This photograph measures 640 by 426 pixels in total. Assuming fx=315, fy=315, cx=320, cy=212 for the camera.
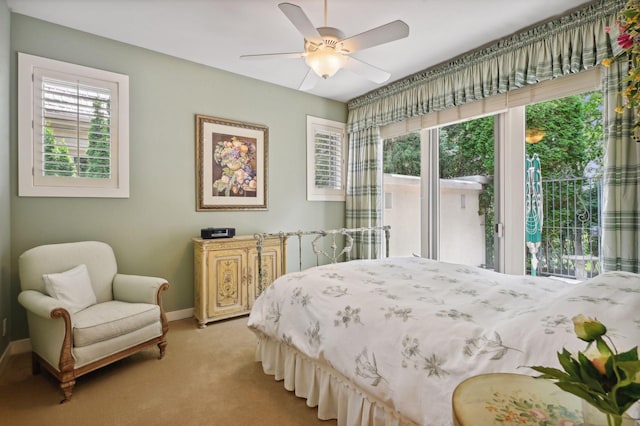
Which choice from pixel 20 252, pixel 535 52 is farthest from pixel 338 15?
pixel 20 252

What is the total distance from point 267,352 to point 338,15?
107 inches

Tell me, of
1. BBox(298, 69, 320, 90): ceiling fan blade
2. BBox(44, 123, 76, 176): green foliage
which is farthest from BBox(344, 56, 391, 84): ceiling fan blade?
BBox(44, 123, 76, 176): green foliage

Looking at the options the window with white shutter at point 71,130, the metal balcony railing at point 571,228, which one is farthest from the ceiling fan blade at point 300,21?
the metal balcony railing at point 571,228

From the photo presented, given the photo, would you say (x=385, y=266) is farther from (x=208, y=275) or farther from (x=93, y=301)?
(x=93, y=301)

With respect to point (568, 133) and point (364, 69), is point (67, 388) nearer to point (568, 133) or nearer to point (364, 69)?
point (364, 69)

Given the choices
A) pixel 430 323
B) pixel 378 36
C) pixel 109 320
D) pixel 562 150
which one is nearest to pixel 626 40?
pixel 430 323

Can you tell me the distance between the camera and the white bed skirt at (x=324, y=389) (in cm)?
140

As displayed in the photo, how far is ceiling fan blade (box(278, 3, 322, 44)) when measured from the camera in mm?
1876

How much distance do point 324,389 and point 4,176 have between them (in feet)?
9.32

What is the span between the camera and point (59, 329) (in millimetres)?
1977

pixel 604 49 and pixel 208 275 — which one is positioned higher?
pixel 604 49

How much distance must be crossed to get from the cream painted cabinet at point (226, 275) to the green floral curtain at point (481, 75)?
1726 mm

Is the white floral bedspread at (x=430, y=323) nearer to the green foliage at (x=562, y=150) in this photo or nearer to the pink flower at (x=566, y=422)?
the pink flower at (x=566, y=422)

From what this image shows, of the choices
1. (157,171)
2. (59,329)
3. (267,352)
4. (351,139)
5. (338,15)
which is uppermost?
(338,15)
